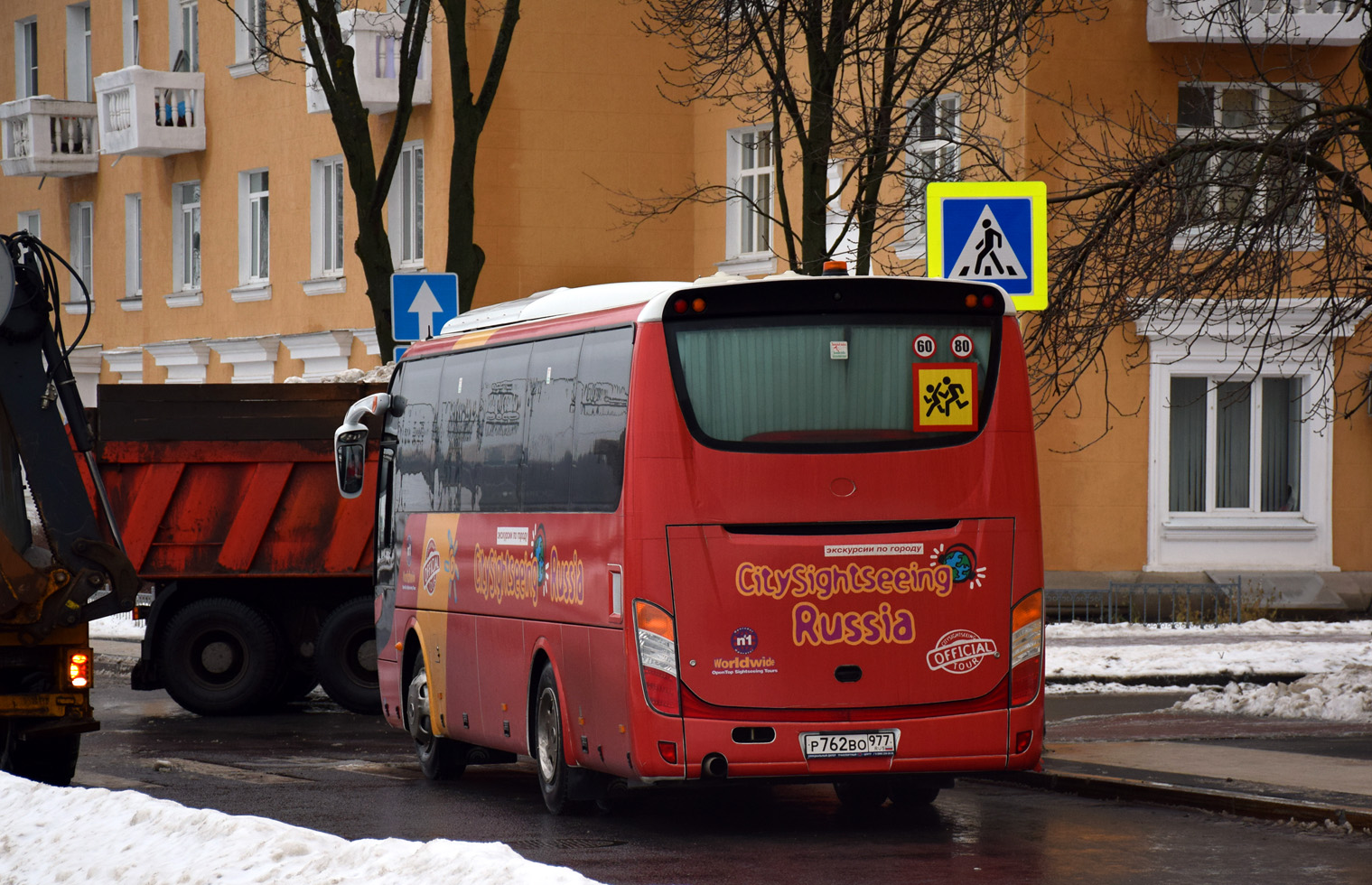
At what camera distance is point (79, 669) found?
485 inches

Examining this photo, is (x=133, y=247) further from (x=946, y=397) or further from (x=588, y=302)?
(x=946, y=397)

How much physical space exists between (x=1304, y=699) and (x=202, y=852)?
10.0 meters

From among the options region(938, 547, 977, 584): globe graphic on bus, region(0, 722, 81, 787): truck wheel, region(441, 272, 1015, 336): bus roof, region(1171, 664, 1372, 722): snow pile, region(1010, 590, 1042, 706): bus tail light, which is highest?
region(441, 272, 1015, 336): bus roof

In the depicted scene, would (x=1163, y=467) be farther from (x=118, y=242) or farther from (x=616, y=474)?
(x=118, y=242)

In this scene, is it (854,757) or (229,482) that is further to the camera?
(229,482)

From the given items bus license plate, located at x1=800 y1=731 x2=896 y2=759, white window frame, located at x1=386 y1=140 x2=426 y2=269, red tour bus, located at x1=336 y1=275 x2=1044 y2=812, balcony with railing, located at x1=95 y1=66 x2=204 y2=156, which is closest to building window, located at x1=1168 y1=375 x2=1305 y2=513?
white window frame, located at x1=386 y1=140 x2=426 y2=269

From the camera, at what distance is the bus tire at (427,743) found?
14.2 metres

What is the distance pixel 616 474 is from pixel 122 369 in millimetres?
30492

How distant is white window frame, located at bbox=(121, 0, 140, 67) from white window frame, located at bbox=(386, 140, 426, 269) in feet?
30.9

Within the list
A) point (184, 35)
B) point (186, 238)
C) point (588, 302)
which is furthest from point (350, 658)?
point (184, 35)

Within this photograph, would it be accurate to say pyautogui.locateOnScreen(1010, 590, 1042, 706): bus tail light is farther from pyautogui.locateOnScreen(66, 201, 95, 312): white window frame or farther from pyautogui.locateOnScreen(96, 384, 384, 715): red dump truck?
pyautogui.locateOnScreen(66, 201, 95, 312): white window frame

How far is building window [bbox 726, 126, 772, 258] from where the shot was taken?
30.9 meters

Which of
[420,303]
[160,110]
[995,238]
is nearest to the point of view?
[995,238]

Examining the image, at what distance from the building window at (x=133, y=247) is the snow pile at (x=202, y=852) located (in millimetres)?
30516
